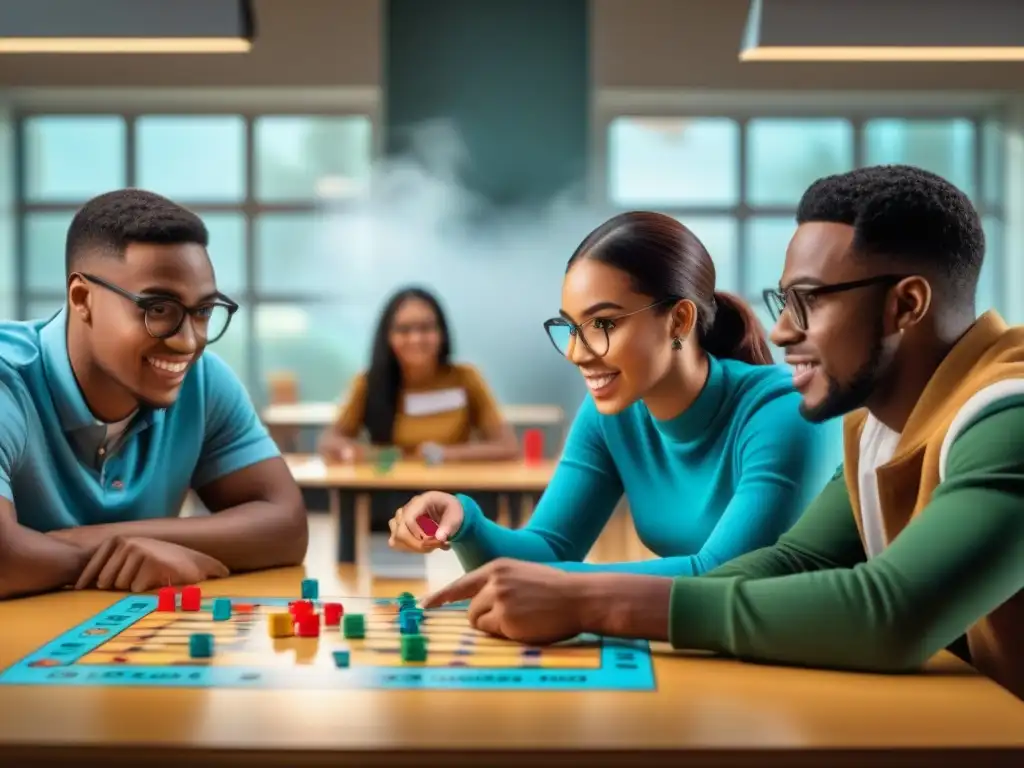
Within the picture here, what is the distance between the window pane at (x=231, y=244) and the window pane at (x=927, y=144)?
5.07m

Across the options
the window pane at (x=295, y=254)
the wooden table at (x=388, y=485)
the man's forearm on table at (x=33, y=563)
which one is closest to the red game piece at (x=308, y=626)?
the man's forearm on table at (x=33, y=563)

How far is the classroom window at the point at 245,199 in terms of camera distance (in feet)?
32.1

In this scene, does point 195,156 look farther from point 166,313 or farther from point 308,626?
point 308,626

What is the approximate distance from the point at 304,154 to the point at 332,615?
869cm

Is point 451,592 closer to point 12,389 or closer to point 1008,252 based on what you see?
point 12,389

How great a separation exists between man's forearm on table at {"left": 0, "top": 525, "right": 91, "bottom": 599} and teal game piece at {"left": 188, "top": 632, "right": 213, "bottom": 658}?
555 mm

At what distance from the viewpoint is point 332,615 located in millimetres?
1579

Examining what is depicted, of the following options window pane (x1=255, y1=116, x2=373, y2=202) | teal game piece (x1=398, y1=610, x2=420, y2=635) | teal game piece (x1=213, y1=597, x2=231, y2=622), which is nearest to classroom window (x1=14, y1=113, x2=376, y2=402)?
window pane (x1=255, y1=116, x2=373, y2=202)

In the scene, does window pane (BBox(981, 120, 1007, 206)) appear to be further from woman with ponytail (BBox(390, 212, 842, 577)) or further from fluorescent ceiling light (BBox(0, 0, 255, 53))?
woman with ponytail (BBox(390, 212, 842, 577))

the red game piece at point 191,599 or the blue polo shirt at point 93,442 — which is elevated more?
the blue polo shirt at point 93,442

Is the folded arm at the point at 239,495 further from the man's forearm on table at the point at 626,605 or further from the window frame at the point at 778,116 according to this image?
the window frame at the point at 778,116

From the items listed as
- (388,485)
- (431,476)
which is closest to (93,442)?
(388,485)

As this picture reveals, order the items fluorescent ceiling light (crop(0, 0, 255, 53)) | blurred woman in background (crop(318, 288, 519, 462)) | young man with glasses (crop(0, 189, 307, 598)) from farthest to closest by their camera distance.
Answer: blurred woman in background (crop(318, 288, 519, 462))
fluorescent ceiling light (crop(0, 0, 255, 53))
young man with glasses (crop(0, 189, 307, 598))

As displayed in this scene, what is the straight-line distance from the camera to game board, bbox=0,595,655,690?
1271 millimetres
